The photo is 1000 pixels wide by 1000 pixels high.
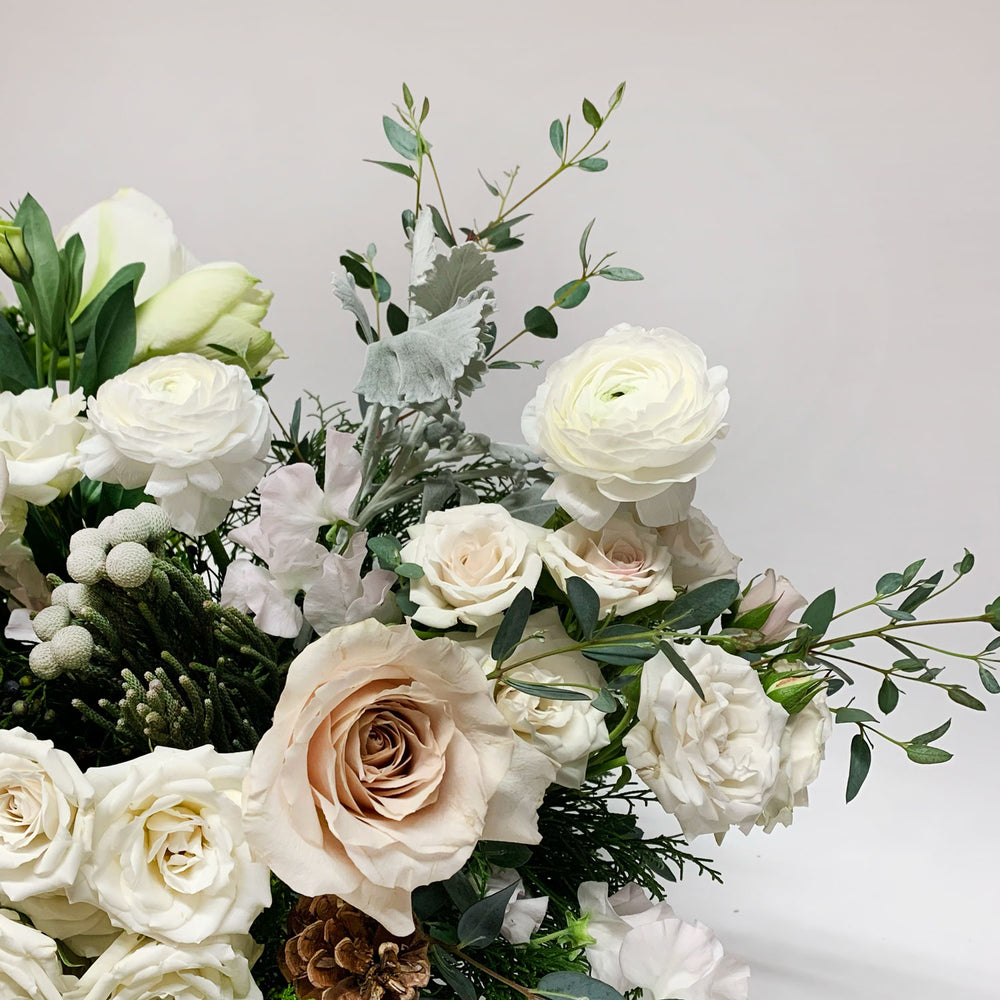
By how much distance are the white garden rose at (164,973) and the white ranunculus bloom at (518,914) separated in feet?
0.52

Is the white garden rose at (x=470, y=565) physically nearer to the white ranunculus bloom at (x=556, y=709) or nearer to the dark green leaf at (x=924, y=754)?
the white ranunculus bloom at (x=556, y=709)

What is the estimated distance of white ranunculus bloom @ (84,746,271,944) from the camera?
1.62 ft

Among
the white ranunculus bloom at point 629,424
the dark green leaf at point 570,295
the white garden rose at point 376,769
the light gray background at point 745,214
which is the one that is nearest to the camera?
the white garden rose at point 376,769

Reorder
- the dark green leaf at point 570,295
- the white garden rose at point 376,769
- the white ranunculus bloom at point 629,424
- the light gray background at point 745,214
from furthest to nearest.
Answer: the light gray background at point 745,214 < the dark green leaf at point 570,295 < the white ranunculus bloom at point 629,424 < the white garden rose at point 376,769

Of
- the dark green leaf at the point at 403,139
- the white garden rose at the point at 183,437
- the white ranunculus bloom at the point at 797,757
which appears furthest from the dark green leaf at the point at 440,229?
the white ranunculus bloom at the point at 797,757

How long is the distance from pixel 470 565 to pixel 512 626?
0.23ft

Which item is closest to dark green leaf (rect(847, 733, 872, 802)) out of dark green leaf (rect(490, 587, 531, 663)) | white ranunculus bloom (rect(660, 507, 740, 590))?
white ranunculus bloom (rect(660, 507, 740, 590))

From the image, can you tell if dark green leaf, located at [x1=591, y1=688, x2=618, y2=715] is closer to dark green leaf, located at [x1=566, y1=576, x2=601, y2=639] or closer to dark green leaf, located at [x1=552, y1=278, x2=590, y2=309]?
dark green leaf, located at [x1=566, y1=576, x2=601, y2=639]

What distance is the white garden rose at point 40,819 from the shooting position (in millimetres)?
485

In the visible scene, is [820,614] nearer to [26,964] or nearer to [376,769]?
[376,769]

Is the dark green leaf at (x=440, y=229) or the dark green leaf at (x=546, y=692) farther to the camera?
the dark green leaf at (x=440, y=229)

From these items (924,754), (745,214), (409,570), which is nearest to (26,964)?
(409,570)

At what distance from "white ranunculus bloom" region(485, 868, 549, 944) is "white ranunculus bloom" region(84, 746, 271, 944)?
0.55 ft

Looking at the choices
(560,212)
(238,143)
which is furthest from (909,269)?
(238,143)
